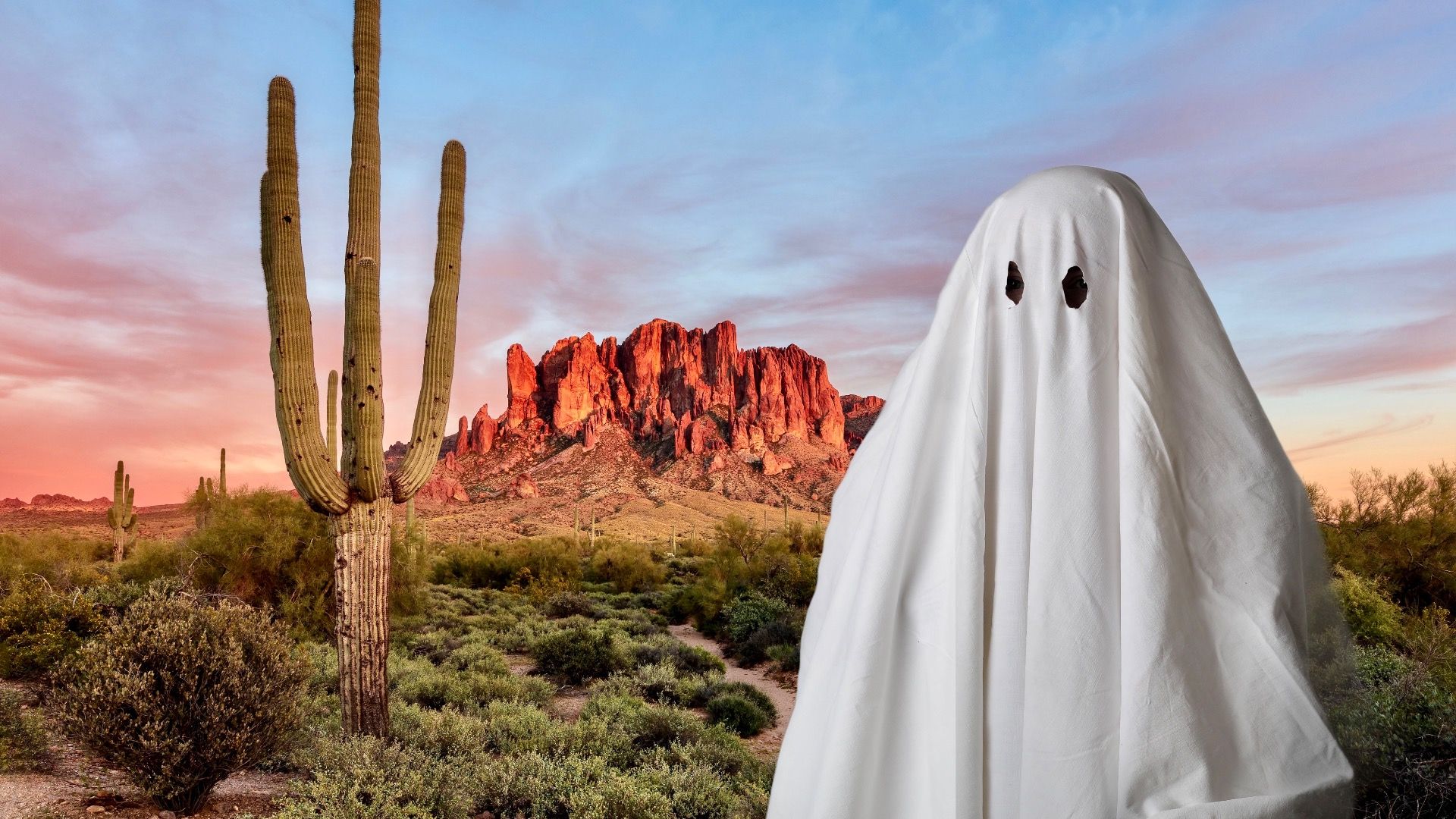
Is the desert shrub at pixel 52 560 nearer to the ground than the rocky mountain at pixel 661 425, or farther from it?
nearer to the ground

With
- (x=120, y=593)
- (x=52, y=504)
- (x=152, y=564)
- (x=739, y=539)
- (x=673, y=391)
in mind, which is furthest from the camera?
(x=673, y=391)

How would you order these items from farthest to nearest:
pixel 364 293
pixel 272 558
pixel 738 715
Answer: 1. pixel 272 558
2. pixel 738 715
3. pixel 364 293

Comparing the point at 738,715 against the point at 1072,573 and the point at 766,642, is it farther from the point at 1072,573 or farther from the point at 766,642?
the point at 1072,573

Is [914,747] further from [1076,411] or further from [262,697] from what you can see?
[262,697]

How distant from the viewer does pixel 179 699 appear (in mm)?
5508

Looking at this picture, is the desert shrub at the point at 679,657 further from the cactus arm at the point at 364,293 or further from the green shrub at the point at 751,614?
the cactus arm at the point at 364,293

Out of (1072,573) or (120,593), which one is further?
(120,593)

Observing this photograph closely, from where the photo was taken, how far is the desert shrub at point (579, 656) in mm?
11031

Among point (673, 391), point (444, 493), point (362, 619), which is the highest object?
point (673, 391)

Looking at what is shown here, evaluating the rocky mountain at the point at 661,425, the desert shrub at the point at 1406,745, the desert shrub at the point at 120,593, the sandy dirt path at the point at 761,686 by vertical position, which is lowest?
the sandy dirt path at the point at 761,686

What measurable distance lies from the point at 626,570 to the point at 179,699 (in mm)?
17933

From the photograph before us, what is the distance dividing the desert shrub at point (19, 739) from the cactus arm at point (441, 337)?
3446mm

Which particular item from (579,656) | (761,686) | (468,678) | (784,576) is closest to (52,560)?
(468,678)

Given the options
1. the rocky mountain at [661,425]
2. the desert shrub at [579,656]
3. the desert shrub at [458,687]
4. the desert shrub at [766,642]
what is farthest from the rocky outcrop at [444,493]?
the desert shrub at [458,687]
